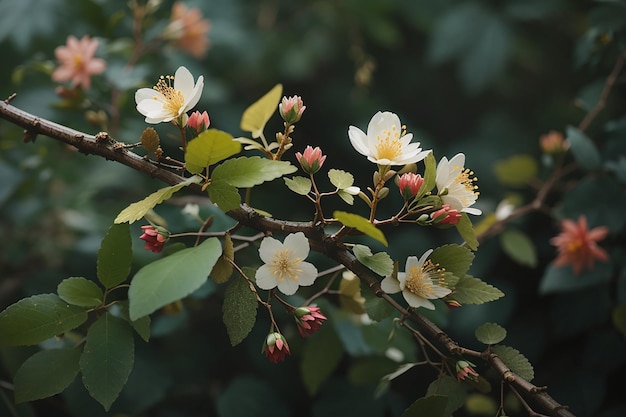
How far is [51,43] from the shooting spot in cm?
121

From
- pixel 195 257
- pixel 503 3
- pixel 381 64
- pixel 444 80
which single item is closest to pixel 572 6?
pixel 503 3

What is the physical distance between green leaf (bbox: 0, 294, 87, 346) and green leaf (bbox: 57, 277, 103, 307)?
0.01 meters

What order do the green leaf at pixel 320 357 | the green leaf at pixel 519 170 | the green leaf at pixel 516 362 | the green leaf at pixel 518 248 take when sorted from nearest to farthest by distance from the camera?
the green leaf at pixel 516 362 → the green leaf at pixel 320 357 → the green leaf at pixel 518 248 → the green leaf at pixel 519 170

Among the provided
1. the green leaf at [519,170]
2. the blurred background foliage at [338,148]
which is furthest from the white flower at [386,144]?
the green leaf at [519,170]

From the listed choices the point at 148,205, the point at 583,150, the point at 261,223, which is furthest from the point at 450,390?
the point at 583,150

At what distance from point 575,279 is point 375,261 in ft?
1.67

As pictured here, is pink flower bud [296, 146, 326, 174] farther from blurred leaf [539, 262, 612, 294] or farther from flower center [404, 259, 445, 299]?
blurred leaf [539, 262, 612, 294]

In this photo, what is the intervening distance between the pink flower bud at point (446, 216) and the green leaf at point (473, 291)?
0.26ft

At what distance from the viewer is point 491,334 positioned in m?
0.58

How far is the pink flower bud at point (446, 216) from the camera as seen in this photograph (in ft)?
1.83

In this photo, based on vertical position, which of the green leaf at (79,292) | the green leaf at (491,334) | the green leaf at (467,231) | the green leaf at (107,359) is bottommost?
the green leaf at (107,359)

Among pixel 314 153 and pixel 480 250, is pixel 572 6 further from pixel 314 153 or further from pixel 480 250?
pixel 314 153

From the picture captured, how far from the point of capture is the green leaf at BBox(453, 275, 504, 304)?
1.89ft

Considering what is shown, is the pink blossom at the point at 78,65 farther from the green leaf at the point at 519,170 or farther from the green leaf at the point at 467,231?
the green leaf at the point at 519,170
